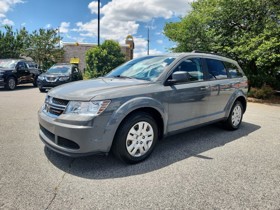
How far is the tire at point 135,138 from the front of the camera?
10.8 feet

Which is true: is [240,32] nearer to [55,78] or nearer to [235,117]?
[235,117]

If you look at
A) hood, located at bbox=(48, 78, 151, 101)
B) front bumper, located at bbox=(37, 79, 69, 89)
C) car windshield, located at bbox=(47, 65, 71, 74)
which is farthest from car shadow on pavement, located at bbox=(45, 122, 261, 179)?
car windshield, located at bbox=(47, 65, 71, 74)

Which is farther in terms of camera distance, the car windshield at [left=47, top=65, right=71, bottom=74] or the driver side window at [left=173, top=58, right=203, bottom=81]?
the car windshield at [left=47, top=65, right=71, bottom=74]

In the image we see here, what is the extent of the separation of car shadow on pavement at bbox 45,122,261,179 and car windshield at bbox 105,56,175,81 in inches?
50.6

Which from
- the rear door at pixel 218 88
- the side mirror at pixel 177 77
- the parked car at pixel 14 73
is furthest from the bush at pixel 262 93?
the parked car at pixel 14 73

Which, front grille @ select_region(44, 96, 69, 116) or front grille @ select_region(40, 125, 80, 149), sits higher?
front grille @ select_region(44, 96, 69, 116)

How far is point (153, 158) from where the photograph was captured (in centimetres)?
379

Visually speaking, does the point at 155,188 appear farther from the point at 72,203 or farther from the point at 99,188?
the point at 72,203

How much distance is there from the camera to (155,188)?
2.89 meters

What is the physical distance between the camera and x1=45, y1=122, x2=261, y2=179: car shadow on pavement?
3301 mm

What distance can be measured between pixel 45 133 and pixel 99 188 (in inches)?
51.0

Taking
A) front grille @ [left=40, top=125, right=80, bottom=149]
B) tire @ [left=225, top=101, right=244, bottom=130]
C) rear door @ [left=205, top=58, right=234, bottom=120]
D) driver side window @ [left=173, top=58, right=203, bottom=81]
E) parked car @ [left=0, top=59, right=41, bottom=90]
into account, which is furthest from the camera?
parked car @ [left=0, top=59, right=41, bottom=90]

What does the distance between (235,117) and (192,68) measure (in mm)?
1865

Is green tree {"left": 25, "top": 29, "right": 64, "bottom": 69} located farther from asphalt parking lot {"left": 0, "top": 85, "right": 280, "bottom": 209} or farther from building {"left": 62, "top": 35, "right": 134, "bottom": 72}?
asphalt parking lot {"left": 0, "top": 85, "right": 280, "bottom": 209}
